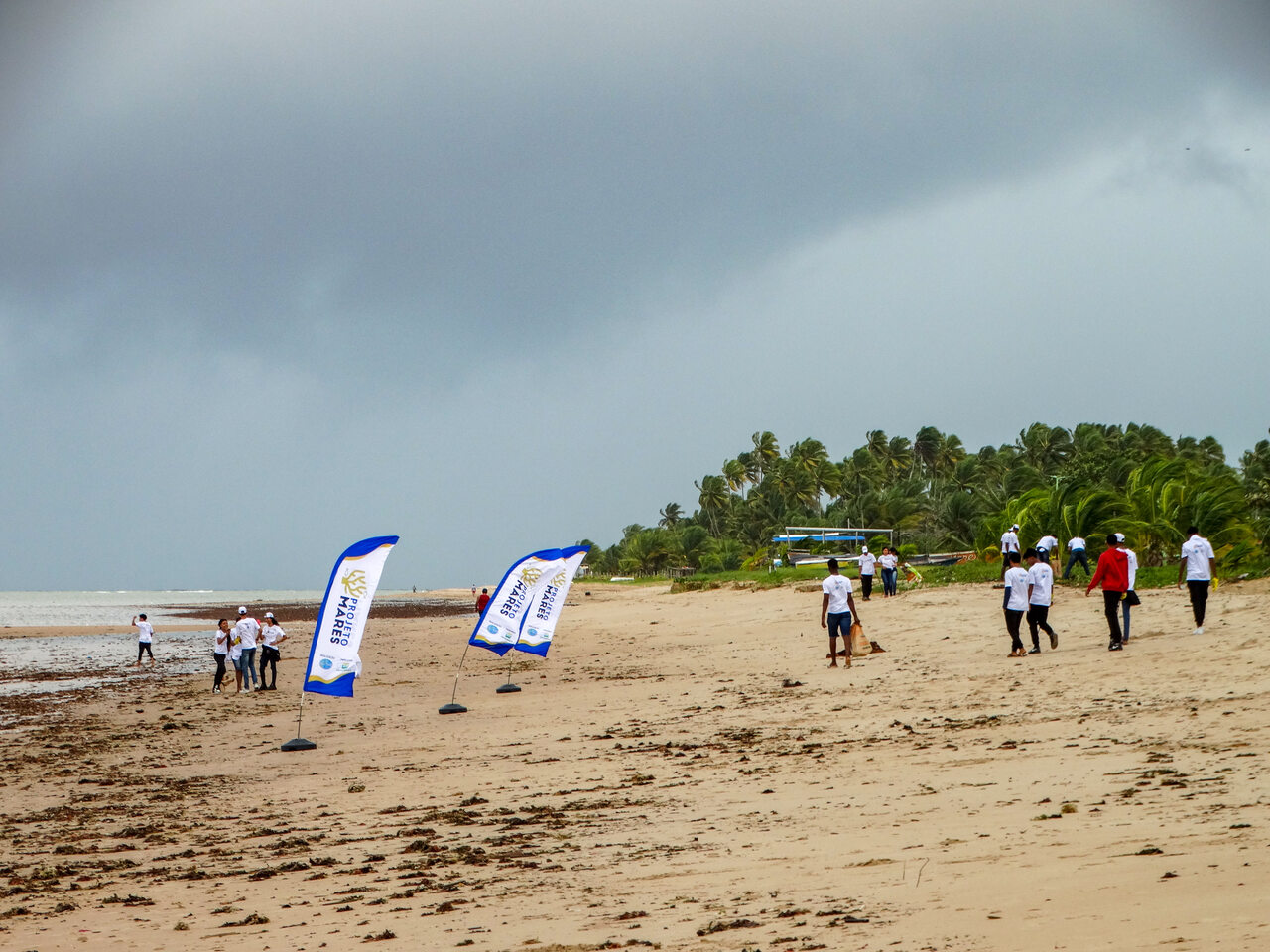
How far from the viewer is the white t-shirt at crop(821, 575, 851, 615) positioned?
17875 millimetres

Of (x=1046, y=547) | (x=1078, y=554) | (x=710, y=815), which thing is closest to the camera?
(x=710, y=815)

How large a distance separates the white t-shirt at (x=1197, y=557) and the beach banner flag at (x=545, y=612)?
1001 cm

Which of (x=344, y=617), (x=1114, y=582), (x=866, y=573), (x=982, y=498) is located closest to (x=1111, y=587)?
(x=1114, y=582)

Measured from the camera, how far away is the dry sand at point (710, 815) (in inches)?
219

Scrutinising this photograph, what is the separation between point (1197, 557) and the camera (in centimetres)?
1633

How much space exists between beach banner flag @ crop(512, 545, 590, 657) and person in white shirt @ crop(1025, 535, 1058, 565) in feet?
25.9

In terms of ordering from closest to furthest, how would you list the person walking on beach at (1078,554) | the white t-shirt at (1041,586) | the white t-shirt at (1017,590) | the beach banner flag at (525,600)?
the white t-shirt at (1041,586)
the white t-shirt at (1017,590)
the beach banner flag at (525,600)
the person walking on beach at (1078,554)

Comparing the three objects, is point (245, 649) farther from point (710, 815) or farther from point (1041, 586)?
point (710, 815)

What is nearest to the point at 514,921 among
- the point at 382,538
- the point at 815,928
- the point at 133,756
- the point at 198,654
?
the point at 815,928

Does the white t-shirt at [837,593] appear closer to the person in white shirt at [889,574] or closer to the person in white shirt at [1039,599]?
the person in white shirt at [1039,599]

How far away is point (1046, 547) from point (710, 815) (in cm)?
1954

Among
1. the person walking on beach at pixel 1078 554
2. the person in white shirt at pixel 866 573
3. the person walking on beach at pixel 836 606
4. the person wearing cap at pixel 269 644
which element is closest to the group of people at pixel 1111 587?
the person walking on beach at pixel 836 606

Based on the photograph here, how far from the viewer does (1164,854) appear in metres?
5.82

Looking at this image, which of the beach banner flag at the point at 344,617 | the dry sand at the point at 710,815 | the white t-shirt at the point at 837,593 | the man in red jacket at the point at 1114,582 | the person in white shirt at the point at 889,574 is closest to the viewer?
the dry sand at the point at 710,815
